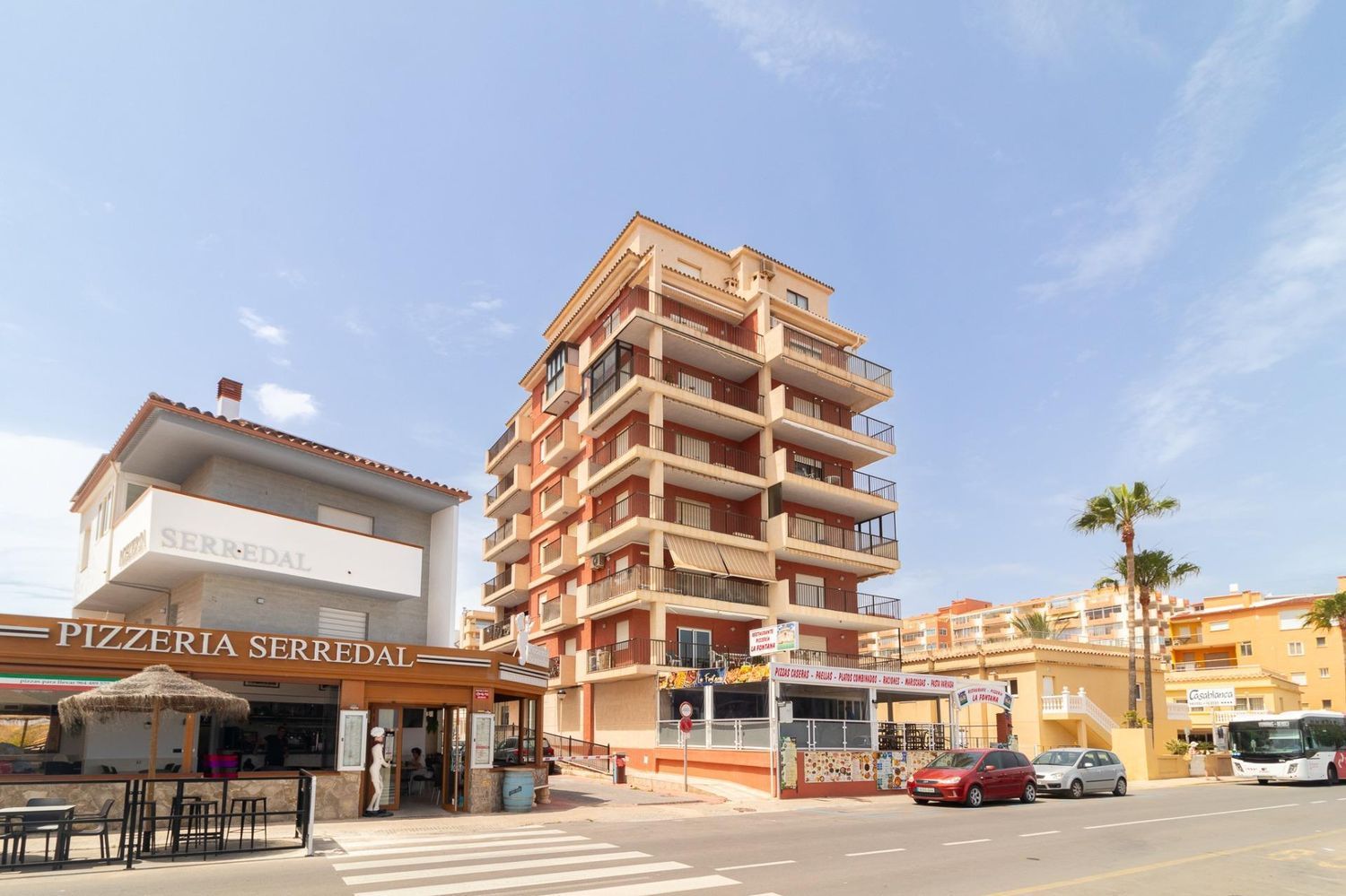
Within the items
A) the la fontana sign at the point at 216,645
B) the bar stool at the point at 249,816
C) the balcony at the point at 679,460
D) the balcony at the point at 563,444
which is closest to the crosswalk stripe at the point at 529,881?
the bar stool at the point at 249,816

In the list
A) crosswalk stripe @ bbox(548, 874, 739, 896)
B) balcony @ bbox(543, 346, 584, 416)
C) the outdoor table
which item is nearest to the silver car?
crosswalk stripe @ bbox(548, 874, 739, 896)

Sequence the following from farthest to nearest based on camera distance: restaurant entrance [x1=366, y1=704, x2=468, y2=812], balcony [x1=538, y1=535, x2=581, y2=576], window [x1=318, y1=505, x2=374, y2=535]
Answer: balcony [x1=538, y1=535, x2=581, y2=576]
window [x1=318, y1=505, x2=374, y2=535]
restaurant entrance [x1=366, y1=704, x2=468, y2=812]

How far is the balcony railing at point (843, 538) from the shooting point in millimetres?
41812

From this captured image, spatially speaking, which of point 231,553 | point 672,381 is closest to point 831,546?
point 672,381

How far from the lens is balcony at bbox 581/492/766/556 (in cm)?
3778

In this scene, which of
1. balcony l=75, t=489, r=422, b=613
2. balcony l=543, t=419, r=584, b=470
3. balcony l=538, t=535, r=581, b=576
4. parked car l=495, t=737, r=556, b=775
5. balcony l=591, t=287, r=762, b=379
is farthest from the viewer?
balcony l=543, t=419, r=584, b=470

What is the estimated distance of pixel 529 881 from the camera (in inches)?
477

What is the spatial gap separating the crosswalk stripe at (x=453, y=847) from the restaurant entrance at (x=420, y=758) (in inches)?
192

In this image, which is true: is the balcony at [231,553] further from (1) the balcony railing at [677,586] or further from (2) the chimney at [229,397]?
(1) the balcony railing at [677,586]

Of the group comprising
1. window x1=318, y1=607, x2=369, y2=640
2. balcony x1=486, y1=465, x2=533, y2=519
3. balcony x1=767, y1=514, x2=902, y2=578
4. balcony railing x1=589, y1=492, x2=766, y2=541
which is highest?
balcony x1=486, y1=465, x2=533, y2=519

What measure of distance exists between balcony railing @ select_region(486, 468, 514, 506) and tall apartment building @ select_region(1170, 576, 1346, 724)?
1867 inches

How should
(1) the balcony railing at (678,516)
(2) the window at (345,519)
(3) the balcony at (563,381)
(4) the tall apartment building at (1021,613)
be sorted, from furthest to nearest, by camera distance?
(4) the tall apartment building at (1021,613) → (3) the balcony at (563,381) → (1) the balcony railing at (678,516) → (2) the window at (345,519)

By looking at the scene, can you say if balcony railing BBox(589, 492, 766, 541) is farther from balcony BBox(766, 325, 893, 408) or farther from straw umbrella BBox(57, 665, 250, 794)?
straw umbrella BBox(57, 665, 250, 794)

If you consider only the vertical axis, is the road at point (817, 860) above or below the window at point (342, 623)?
below
